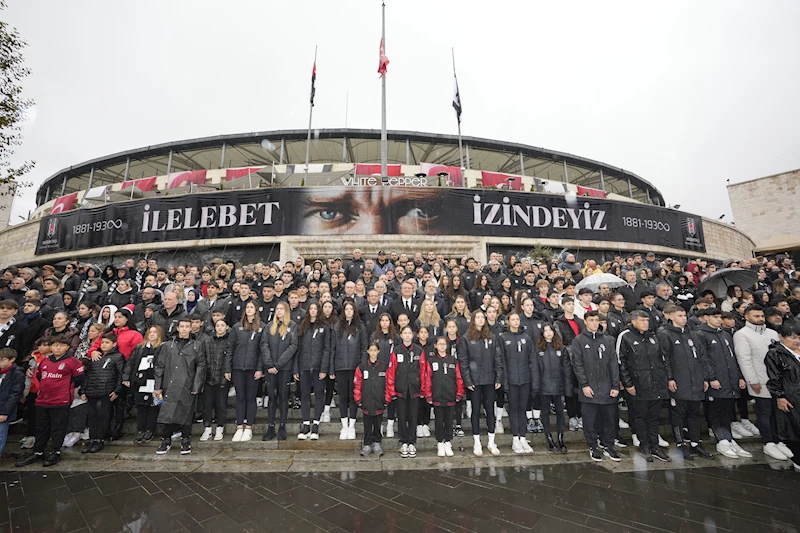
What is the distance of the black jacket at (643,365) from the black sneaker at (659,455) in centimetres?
67

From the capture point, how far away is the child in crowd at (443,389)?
462cm

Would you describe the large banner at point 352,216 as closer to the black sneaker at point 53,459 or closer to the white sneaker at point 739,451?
the black sneaker at point 53,459

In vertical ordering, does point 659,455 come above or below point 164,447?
below

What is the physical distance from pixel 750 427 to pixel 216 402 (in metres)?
8.33

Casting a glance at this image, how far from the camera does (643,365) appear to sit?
4.63 m

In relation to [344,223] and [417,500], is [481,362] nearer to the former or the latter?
[417,500]

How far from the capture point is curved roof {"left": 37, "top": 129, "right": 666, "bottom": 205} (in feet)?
68.2

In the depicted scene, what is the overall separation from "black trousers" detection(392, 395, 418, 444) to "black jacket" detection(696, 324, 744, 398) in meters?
4.24

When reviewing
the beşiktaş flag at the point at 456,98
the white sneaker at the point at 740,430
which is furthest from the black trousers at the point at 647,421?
the beşiktaş flag at the point at 456,98

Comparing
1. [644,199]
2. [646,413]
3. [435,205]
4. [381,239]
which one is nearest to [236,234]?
[381,239]

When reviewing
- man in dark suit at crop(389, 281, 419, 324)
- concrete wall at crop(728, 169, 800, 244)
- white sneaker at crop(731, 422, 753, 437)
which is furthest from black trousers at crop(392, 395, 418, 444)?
concrete wall at crop(728, 169, 800, 244)

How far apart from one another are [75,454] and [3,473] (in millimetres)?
646

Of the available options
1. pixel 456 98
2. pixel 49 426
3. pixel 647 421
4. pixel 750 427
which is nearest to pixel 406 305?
pixel 647 421

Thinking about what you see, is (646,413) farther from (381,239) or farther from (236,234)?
(236,234)
